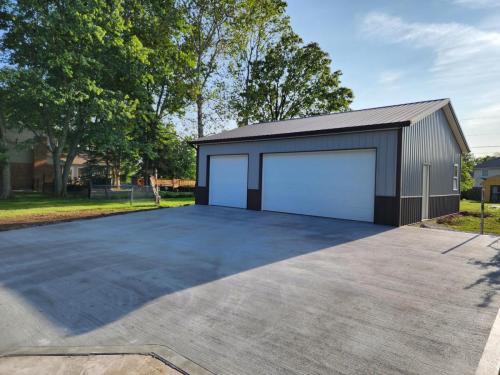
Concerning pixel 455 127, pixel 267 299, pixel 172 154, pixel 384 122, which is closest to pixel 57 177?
pixel 172 154

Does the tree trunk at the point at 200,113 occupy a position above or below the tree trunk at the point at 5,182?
above

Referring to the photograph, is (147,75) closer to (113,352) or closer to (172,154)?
(172,154)

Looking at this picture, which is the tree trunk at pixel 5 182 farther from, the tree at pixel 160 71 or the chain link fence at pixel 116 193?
the tree at pixel 160 71

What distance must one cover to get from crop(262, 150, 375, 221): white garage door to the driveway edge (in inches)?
267

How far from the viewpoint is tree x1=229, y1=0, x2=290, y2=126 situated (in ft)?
82.4

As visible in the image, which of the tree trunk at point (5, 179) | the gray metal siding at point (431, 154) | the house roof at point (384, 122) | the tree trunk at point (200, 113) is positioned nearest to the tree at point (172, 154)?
the tree trunk at point (200, 113)

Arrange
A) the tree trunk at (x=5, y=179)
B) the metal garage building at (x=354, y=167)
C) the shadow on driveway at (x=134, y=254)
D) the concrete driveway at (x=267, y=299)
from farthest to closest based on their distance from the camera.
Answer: the tree trunk at (x=5, y=179) < the metal garage building at (x=354, y=167) < the shadow on driveway at (x=134, y=254) < the concrete driveway at (x=267, y=299)

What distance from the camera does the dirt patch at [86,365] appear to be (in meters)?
2.48

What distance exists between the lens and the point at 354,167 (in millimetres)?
10047

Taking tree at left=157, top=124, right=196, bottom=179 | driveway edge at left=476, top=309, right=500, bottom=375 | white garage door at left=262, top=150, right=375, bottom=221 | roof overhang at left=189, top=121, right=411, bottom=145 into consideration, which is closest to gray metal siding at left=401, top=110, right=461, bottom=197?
roof overhang at left=189, top=121, right=411, bottom=145

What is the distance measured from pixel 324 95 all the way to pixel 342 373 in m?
27.7

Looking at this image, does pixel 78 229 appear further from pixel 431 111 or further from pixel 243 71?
pixel 243 71

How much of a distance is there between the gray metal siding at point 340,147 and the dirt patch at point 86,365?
8.30m

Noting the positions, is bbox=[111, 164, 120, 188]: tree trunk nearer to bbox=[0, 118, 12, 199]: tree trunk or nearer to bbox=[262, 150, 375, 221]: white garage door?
bbox=[0, 118, 12, 199]: tree trunk
